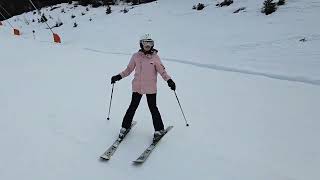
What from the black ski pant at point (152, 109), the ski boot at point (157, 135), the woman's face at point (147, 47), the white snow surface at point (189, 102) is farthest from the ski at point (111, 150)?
the woman's face at point (147, 47)

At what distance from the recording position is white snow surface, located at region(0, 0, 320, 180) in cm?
496

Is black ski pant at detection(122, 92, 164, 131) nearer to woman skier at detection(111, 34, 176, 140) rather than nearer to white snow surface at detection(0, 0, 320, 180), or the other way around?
woman skier at detection(111, 34, 176, 140)

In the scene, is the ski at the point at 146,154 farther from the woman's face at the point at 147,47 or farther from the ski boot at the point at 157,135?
the woman's face at the point at 147,47

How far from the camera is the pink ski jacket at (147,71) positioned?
5.33 metres

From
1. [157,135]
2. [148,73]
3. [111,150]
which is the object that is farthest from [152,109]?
[111,150]

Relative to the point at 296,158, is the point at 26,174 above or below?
above

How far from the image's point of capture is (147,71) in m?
5.36

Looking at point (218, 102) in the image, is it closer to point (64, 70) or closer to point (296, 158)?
point (296, 158)

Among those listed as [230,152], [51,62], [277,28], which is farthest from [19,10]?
[230,152]

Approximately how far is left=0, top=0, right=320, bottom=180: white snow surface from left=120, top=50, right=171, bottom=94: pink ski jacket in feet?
2.64

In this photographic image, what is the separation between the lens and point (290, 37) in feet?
30.4

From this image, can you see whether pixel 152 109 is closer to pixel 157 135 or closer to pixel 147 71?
pixel 157 135

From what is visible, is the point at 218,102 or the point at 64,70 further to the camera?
the point at 64,70

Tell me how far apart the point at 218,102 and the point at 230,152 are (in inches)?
76.4
